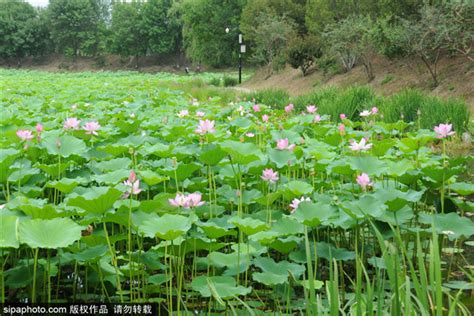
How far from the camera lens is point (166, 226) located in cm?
156

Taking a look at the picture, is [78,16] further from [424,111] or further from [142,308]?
[142,308]

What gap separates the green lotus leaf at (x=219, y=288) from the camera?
4.78 ft

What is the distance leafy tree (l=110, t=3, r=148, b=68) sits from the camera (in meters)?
40.8

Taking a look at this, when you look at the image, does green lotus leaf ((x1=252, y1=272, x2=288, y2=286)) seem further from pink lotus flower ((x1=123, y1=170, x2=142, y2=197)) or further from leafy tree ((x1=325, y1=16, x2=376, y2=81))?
leafy tree ((x1=325, y1=16, x2=376, y2=81))

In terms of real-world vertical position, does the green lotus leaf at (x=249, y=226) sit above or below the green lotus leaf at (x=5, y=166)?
below

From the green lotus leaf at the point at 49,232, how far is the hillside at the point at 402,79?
7.74 meters

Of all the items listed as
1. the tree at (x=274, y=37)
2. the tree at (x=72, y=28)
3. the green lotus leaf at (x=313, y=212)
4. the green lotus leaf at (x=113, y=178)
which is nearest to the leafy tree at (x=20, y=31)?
the tree at (x=72, y=28)

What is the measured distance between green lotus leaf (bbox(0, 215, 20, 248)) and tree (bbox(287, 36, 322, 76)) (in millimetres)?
16641

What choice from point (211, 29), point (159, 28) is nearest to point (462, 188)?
point (211, 29)

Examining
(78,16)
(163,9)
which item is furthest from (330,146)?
(78,16)

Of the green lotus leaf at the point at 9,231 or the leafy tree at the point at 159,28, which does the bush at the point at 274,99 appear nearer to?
the green lotus leaf at the point at 9,231

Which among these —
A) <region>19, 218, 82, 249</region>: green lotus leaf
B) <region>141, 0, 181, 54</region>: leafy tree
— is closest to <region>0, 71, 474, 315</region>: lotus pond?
<region>19, 218, 82, 249</region>: green lotus leaf

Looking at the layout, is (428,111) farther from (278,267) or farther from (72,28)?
(72,28)

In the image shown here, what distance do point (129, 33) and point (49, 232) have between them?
41.7 meters
